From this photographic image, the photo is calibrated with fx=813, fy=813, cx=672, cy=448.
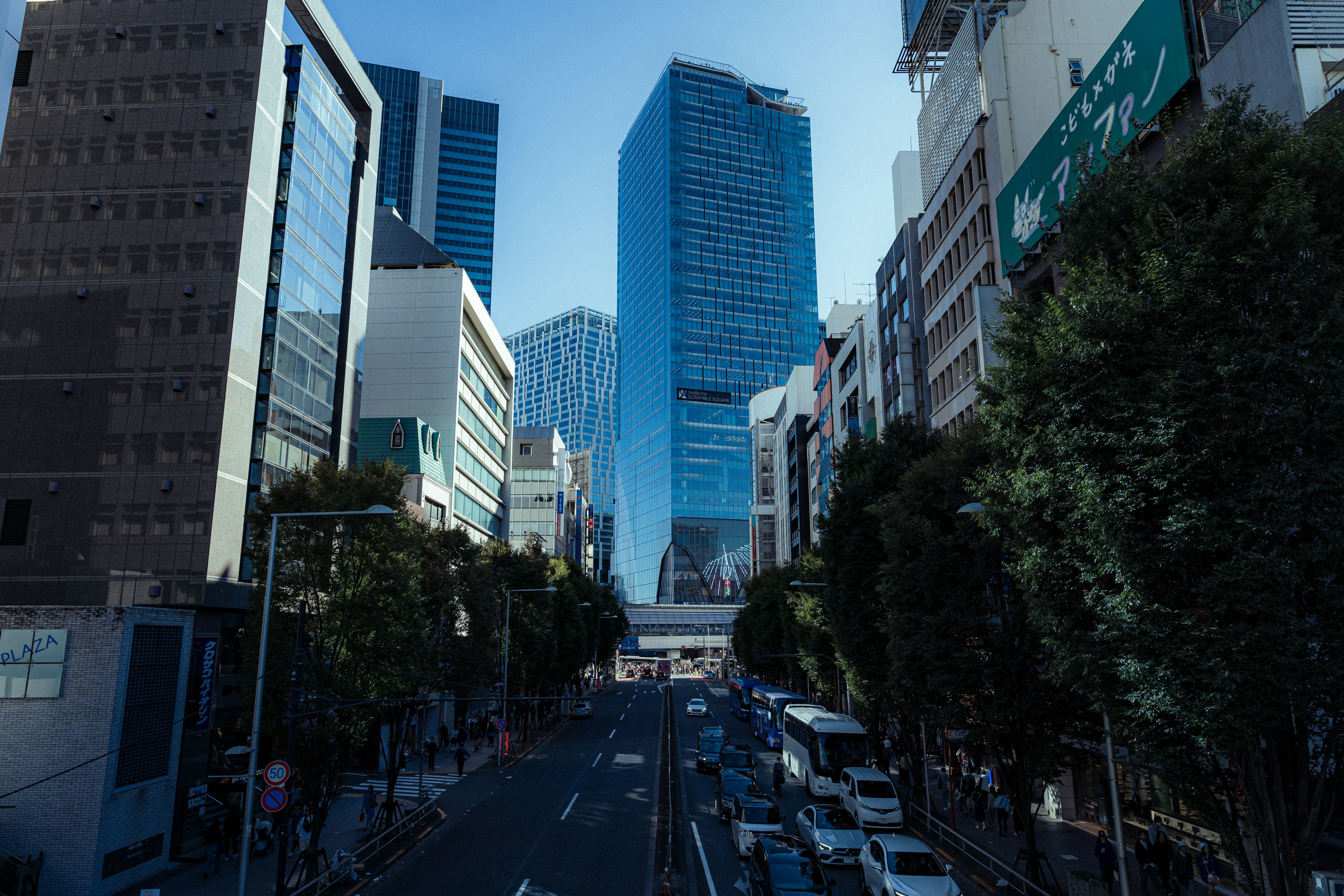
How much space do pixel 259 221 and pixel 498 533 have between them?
6374 centimetres

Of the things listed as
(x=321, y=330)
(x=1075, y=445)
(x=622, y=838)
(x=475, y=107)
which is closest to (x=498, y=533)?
(x=321, y=330)

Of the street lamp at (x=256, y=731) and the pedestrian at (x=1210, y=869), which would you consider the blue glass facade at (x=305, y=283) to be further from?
the pedestrian at (x=1210, y=869)

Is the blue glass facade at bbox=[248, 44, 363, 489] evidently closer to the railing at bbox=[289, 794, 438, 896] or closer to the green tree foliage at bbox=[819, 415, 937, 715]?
the railing at bbox=[289, 794, 438, 896]

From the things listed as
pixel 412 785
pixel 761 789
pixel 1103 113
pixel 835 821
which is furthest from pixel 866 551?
pixel 412 785

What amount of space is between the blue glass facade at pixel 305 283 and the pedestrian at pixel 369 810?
13.7m

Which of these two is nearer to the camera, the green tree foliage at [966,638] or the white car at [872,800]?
the green tree foliage at [966,638]

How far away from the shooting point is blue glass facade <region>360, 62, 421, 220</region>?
179250 millimetres

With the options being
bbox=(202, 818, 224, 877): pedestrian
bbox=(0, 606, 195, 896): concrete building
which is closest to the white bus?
bbox=(202, 818, 224, 877): pedestrian

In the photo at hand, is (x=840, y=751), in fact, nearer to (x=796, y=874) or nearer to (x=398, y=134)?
(x=796, y=874)

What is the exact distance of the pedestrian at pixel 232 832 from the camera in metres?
26.7

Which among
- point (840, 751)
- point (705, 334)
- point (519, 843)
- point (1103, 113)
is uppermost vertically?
point (705, 334)

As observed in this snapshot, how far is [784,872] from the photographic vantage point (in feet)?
63.4

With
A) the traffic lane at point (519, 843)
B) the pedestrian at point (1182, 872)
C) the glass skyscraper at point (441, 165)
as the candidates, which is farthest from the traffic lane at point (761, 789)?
the glass skyscraper at point (441, 165)

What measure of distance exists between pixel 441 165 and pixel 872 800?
180945 millimetres
